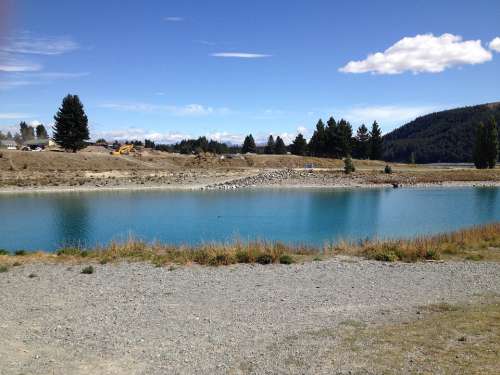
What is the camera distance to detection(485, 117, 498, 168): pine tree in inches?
3275

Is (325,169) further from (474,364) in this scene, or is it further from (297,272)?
(474,364)

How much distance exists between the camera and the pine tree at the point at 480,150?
84.4 metres

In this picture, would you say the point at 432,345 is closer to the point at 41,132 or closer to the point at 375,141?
the point at 375,141

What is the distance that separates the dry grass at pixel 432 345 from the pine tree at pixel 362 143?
340 feet

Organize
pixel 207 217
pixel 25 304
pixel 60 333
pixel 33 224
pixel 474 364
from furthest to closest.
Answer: pixel 207 217 → pixel 33 224 → pixel 25 304 → pixel 60 333 → pixel 474 364

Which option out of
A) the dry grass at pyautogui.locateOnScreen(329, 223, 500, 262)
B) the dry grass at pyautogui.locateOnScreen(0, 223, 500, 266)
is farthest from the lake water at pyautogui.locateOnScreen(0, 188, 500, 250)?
the dry grass at pyautogui.locateOnScreen(329, 223, 500, 262)

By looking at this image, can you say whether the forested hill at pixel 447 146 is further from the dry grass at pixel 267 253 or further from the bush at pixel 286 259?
the bush at pixel 286 259

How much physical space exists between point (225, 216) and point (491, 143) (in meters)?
65.5

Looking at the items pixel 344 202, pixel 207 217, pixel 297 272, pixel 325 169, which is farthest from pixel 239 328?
pixel 325 169

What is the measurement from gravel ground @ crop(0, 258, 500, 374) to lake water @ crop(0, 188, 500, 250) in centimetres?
624

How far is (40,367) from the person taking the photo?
7.36m

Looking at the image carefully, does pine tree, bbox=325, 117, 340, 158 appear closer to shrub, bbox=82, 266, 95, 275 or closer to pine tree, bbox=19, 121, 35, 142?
shrub, bbox=82, 266, 95, 275

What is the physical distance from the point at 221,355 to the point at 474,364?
3924 mm

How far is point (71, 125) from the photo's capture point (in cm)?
8238
